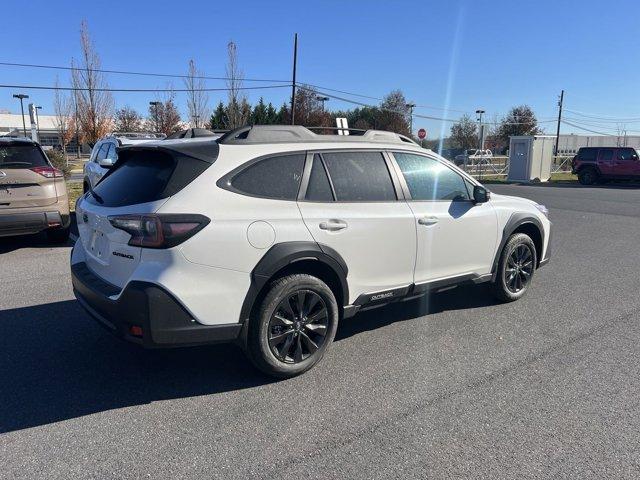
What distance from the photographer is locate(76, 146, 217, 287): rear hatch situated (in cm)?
334

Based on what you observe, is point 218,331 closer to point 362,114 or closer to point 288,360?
point 288,360

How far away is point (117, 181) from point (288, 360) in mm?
1856

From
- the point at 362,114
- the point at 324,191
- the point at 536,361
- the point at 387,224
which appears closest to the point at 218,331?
the point at 324,191

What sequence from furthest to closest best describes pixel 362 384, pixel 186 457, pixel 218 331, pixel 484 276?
pixel 484 276 → pixel 362 384 → pixel 218 331 → pixel 186 457

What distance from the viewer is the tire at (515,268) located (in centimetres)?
538

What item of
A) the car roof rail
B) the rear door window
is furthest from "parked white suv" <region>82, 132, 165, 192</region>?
the rear door window

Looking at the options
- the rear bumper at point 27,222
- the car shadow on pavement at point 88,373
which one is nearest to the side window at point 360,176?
the car shadow on pavement at point 88,373

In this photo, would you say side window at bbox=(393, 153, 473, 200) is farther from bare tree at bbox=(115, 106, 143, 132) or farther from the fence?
bare tree at bbox=(115, 106, 143, 132)

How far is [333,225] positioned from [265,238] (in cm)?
60

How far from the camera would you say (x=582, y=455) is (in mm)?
2861

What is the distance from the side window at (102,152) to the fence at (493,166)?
26.0 metres

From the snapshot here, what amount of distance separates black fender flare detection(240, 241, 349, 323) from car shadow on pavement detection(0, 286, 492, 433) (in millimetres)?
678

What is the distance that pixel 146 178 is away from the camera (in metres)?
3.62

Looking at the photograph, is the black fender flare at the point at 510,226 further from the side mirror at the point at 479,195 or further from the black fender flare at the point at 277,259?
the black fender flare at the point at 277,259
